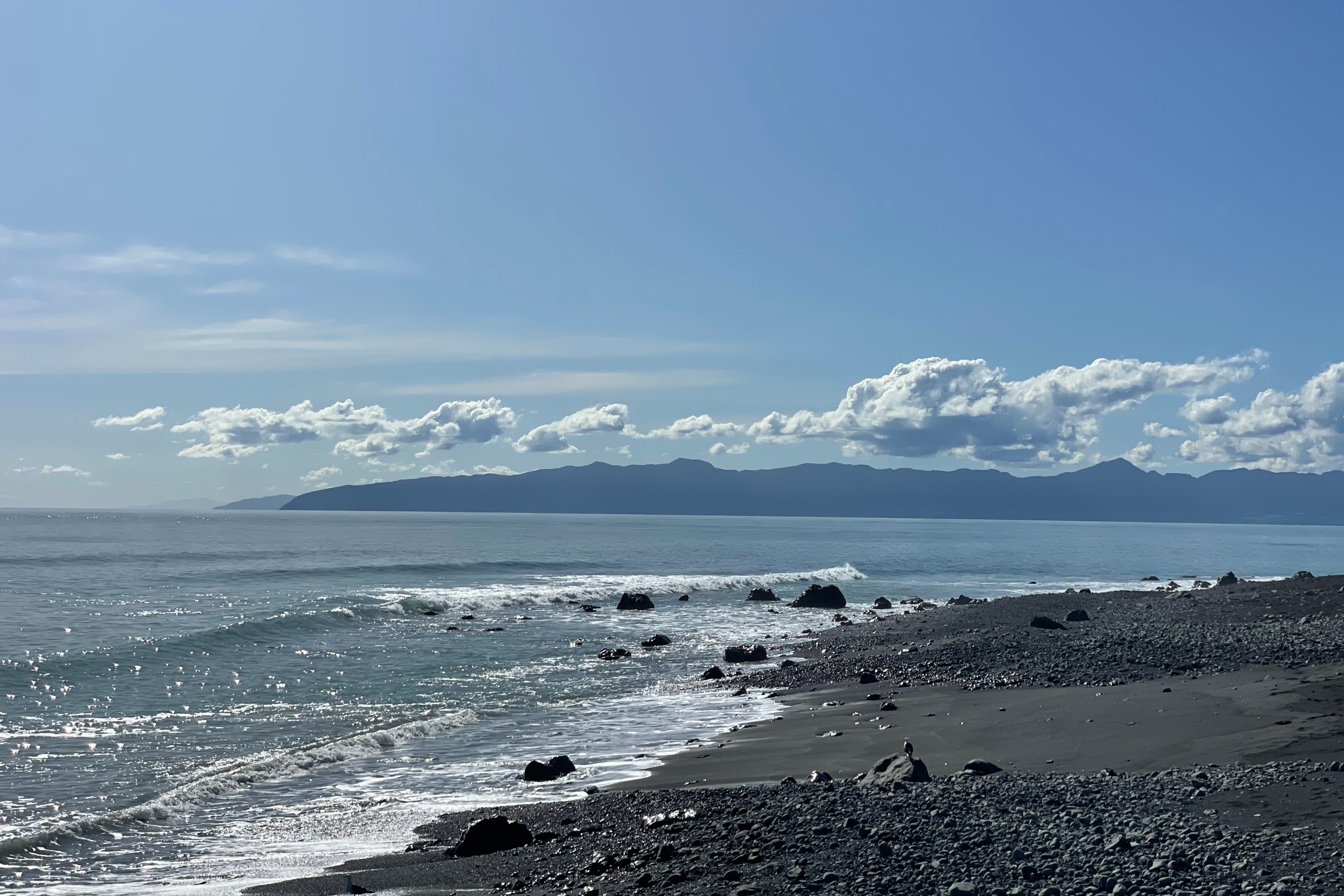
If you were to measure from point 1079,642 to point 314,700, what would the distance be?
71.1ft

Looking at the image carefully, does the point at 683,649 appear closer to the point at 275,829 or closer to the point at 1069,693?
the point at 1069,693

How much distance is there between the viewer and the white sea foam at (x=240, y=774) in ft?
42.8

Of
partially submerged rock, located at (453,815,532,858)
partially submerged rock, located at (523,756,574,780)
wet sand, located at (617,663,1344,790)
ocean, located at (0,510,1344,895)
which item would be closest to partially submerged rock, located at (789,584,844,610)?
ocean, located at (0,510,1344,895)

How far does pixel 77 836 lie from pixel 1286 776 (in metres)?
15.7

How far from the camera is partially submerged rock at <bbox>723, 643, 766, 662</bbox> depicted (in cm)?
2997

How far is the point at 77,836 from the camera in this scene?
12891mm

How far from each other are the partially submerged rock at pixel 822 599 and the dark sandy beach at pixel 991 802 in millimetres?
27458

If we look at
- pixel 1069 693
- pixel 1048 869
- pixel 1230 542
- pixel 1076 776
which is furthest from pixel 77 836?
pixel 1230 542

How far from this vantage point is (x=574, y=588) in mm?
59844

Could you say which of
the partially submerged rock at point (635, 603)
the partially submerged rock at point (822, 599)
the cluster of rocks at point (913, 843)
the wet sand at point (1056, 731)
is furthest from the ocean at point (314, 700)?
the cluster of rocks at point (913, 843)

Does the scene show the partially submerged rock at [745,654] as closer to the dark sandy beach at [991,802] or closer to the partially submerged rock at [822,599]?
the dark sandy beach at [991,802]

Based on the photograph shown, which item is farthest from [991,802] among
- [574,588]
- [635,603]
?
[574,588]

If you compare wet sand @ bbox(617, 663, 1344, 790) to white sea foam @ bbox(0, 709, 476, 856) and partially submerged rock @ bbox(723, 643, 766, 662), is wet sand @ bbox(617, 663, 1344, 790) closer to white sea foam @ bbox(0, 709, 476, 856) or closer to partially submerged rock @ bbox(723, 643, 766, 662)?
white sea foam @ bbox(0, 709, 476, 856)

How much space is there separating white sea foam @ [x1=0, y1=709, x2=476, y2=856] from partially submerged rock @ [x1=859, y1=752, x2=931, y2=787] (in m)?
10.2
